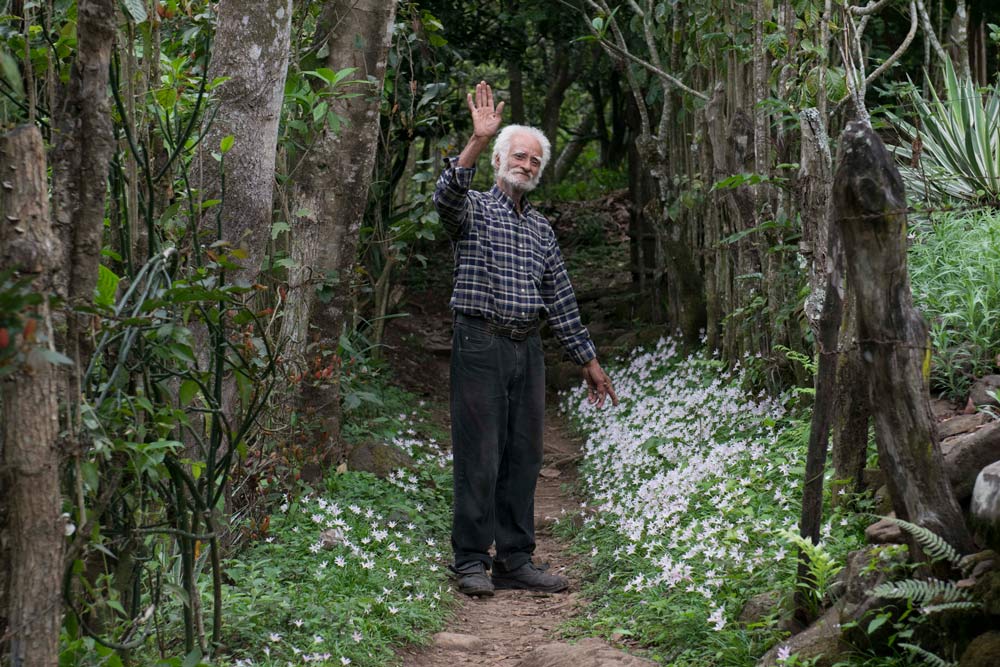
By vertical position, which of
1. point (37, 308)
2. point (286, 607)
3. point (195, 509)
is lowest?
point (286, 607)

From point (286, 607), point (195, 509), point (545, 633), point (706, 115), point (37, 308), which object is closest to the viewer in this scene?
point (37, 308)

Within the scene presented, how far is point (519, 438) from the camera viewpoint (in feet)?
17.2

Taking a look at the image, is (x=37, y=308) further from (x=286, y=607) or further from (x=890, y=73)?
(x=890, y=73)

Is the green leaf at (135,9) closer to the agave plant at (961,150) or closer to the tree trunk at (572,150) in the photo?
the agave plant at (961,150)

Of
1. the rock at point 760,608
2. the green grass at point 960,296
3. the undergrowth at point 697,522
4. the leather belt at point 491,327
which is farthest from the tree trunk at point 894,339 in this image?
the leather belt at point 491,327

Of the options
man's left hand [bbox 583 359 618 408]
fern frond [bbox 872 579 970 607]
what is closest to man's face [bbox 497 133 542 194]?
man's left hand [bbox 583 359 618 408]

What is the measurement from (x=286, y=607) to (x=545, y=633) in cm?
118

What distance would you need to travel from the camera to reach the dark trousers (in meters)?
5.00

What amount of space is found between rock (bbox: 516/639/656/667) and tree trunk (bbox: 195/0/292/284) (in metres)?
1.82

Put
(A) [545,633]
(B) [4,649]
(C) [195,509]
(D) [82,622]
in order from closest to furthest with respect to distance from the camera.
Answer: (B) [4,649] < (D) [82,622] < (C) [195,509] < (A) [545,633]

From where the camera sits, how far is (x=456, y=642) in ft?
14.0

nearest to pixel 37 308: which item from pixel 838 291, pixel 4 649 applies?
pixel 4 649

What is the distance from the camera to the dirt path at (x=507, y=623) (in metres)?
4.18

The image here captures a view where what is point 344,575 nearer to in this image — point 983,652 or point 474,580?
point 474,580
